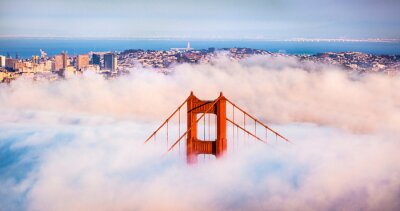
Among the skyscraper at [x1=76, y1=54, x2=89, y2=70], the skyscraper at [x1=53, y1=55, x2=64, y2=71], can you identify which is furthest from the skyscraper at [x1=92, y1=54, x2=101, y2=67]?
the skyscraper at [x1=53, y1=55, x2=64, y2=71]

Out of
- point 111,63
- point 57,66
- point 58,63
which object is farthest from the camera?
point 58,63

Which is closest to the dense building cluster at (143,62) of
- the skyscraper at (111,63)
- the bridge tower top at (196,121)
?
the skyscraper at (111,63)

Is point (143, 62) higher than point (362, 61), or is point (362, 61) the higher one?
point (362, 61)

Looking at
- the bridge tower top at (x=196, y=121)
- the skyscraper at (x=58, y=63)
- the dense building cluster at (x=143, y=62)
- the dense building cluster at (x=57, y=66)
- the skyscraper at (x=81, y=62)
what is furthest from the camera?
the skyscraper at (x=58, y=63)

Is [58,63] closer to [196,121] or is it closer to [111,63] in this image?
[111,63]

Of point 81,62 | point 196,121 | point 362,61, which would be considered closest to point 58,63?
point 81,62

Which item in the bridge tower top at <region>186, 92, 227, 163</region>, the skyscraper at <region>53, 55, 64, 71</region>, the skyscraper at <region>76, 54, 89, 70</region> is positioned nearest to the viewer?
the bridge tower top at <region>186, 92, 227, 163</region>

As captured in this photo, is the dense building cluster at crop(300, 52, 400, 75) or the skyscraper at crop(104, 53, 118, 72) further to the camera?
the skyscraper at crop(104, 53, 118, 72)

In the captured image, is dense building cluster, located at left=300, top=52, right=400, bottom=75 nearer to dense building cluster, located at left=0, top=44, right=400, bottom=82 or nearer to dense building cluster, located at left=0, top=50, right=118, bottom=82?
dense building cluster, located at left=0, top=44, right=400, bottom=82

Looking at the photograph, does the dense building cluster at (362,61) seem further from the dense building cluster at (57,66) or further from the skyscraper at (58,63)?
the skyscraper at (58,63)
